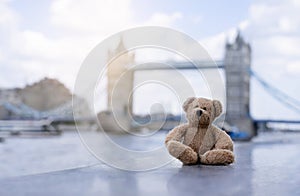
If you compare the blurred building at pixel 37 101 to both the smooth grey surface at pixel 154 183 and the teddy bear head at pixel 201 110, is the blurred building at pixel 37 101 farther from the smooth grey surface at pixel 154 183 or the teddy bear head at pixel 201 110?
the smooth grey surface at pixel 154 183

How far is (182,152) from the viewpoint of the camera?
4.28ft

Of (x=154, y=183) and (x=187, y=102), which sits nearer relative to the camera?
(x=154, y=183)

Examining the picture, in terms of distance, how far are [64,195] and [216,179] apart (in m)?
0.42

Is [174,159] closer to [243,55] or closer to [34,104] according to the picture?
[243,55]

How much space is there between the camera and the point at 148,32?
1.47 meters

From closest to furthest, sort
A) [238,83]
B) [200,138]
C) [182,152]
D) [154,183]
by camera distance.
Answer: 1. [154,183]
2. [182,152]
3. [200,138]
4. [238,83]

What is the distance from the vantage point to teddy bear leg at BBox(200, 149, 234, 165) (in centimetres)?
132

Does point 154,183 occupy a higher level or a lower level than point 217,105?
lower

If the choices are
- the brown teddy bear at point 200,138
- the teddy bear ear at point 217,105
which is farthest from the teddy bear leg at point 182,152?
the teddy bear ear at point 217,105

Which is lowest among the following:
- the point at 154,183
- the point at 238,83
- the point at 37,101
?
the point at 154,183

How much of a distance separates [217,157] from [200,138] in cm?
12

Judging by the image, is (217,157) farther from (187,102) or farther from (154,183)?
(154,183)

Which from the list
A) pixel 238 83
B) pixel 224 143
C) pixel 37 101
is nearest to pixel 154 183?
pixel 224 143

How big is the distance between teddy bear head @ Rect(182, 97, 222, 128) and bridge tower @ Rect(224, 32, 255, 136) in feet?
24.6
